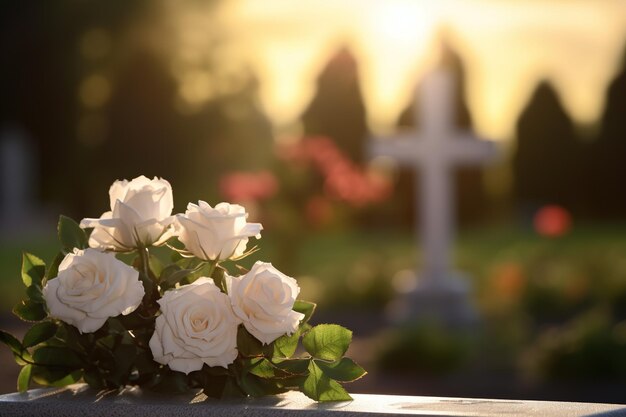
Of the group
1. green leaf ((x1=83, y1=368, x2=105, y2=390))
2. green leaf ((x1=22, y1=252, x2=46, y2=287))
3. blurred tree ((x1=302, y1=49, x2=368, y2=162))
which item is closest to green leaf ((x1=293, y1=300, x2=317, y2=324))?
green leaf ((x1=83, y1=368, x2=105, y2=390))

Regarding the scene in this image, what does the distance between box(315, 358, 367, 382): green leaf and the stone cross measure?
9.13 meters

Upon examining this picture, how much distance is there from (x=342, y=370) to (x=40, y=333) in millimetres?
695

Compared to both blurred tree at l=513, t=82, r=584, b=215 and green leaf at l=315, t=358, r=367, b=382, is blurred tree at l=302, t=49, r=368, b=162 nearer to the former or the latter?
blurred tree at l=513, t=82, r=584, b=215

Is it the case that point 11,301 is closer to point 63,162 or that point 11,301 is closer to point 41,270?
point 63,162

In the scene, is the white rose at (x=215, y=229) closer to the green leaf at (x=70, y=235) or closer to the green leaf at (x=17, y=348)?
the green leaf at (x=70, y=235)

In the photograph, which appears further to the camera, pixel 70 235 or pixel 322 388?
pixel 70 235

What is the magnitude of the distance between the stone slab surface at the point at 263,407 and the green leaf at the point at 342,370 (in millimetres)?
59

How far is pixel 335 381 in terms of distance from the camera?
7.39 ft

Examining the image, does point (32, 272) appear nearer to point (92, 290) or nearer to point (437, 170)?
point (92, 290)

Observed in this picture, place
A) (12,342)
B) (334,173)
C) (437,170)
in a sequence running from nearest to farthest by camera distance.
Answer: (12,342) < (437,170) < (334,173)

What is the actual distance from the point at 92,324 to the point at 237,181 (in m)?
11.4

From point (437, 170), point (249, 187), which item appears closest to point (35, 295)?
point (437, 170)

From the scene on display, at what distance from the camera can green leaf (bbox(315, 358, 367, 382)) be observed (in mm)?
2244

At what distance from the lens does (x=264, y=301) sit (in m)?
2.12
